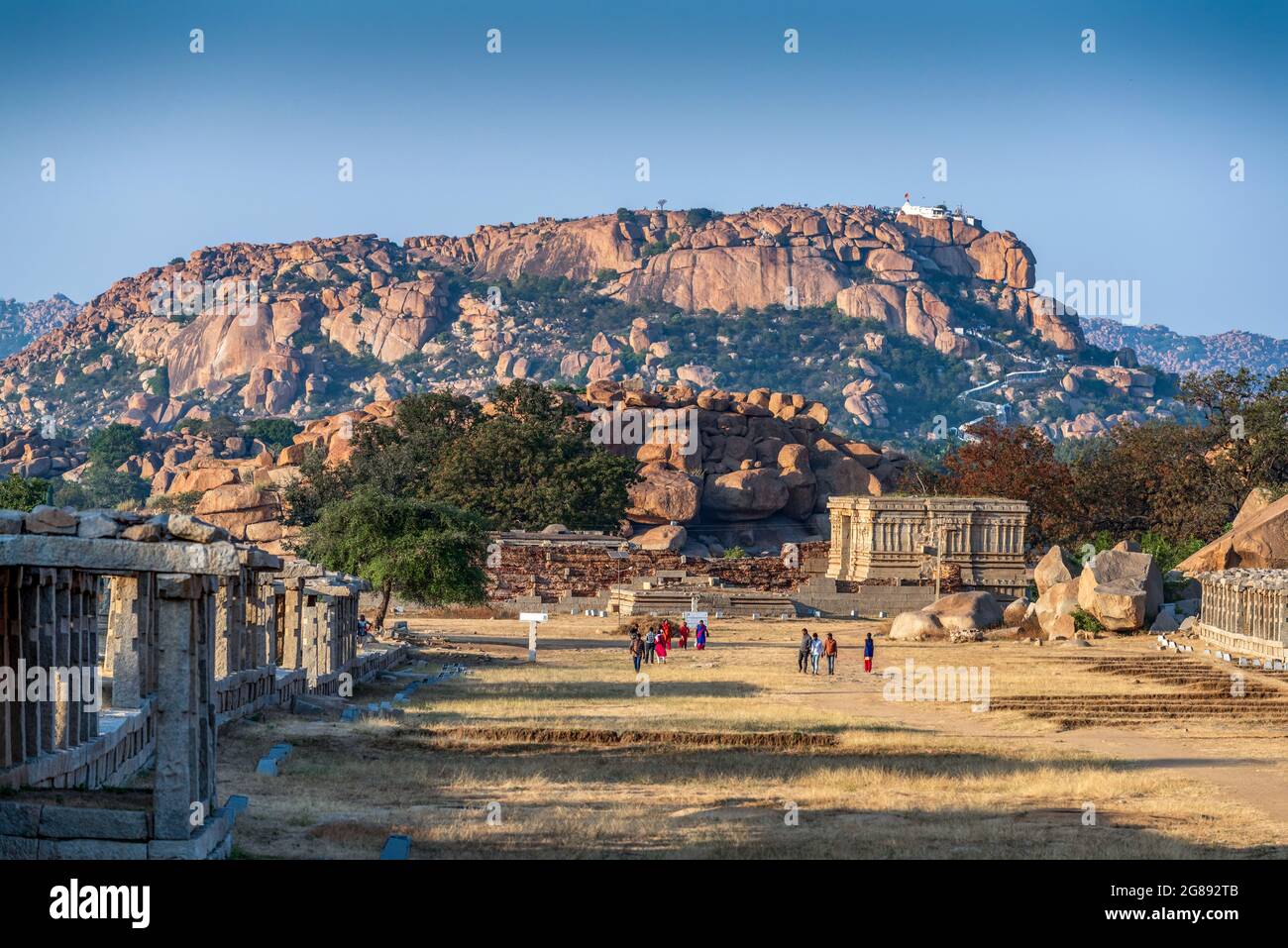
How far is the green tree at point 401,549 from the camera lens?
169 ft

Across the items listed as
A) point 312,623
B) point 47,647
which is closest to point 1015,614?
point 312,623

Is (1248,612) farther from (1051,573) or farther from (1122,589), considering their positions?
(1051,573)

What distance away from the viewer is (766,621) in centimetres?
6394

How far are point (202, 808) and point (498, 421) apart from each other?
77.3m

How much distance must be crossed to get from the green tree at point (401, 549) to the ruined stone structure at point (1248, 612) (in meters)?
21.8

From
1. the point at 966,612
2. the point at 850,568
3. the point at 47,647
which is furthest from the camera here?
→ the point at 850,568

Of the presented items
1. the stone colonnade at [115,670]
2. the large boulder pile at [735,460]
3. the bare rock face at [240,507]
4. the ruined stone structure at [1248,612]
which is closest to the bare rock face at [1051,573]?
the ruined stone structure at [1248,612]

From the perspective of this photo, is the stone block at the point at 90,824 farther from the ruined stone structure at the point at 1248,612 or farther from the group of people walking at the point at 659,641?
the ruined stone structure at the point at 1248,612

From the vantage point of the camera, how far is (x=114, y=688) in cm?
2303

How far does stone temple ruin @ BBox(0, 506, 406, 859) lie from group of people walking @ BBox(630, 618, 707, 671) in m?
17.1

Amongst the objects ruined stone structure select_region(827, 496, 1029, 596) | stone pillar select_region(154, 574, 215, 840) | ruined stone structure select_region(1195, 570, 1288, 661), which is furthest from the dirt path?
ruined stone structure select_region(827, 496, 1029, 596)

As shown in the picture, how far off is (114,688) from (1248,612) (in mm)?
29394
